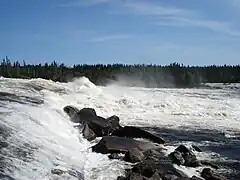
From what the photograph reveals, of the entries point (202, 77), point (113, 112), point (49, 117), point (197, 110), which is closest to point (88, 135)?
point (49, 117)

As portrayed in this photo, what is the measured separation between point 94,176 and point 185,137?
322 inches

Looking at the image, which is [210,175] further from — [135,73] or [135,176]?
[135,73]

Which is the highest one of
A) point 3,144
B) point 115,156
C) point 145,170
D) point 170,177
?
point 3,144

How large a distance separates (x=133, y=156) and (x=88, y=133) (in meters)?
3.56

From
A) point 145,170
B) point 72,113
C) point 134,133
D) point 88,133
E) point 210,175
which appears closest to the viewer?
point 145,170

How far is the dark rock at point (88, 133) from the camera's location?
15.8 meters

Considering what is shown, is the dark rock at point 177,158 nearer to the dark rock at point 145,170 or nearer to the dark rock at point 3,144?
the dark rock at point 145,170

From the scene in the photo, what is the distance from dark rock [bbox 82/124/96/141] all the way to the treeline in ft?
86.5

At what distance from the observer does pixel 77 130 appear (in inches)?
658

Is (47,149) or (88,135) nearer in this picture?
(47,149)

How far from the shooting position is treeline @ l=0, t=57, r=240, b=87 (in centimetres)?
4728

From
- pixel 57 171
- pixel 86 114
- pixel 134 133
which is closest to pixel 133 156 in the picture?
pixel 57 171

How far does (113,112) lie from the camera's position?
82.3 feet

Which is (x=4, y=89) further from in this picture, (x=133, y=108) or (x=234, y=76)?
(x=234, y=76)
